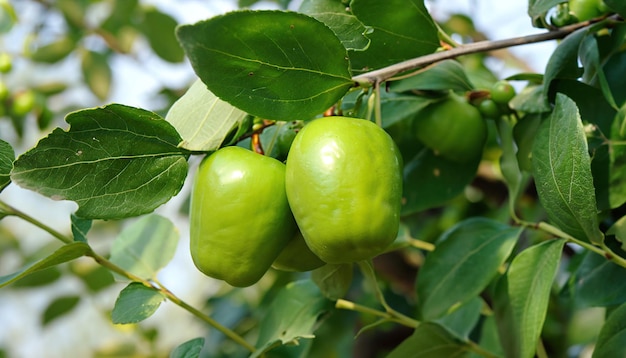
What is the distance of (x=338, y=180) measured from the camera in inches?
16.3

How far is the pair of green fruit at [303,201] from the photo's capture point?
Result: 41 centimetres

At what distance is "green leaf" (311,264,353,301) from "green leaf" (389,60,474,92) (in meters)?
0.18

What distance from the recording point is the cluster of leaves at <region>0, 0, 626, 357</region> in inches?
17.7

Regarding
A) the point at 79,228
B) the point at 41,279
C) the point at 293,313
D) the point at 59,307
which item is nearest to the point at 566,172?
the point at 293,313

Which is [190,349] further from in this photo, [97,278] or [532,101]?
[97,278]

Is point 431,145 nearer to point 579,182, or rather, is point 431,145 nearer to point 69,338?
point 579,182

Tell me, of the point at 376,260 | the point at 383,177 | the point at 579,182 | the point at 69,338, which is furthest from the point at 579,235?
the point at 69,338

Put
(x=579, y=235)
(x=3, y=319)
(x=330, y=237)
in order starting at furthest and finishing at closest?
(x=3, y=319) → (x=579, y=235) → (x=330, y=237)

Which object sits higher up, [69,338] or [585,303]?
[585,303]

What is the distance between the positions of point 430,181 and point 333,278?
0.22 metres

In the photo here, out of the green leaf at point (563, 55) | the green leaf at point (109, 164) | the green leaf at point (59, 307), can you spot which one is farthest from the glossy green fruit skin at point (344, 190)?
the green leaf at point (59, 307)

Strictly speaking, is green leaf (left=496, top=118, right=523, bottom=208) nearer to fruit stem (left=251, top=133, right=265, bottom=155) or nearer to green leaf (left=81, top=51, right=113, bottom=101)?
fruit stem (left=251, top=133, right=265, bottom=155)

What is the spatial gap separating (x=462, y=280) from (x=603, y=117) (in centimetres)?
20

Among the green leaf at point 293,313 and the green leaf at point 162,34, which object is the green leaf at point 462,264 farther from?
the green leaf at point 162,34
